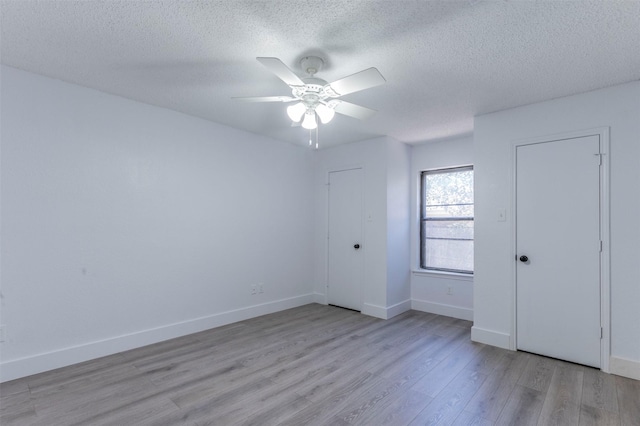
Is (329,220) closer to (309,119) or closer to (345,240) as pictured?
(345,240)

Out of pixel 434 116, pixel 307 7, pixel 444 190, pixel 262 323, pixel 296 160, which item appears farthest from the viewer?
pixel 296 160

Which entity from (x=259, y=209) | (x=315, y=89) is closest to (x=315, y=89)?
(x=315, y=89)

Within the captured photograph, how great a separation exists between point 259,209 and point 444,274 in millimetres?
2865

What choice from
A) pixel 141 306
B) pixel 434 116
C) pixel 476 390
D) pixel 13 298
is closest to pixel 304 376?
pixel 476 390

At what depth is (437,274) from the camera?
4.65m

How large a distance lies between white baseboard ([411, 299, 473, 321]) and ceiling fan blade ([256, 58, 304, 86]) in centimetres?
379

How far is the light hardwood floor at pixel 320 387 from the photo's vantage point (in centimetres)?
214

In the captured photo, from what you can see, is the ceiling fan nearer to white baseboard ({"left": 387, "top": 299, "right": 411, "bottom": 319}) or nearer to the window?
the window

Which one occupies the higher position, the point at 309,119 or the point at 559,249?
the point at 309,119

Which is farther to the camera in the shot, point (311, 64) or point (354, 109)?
point (354, 109)

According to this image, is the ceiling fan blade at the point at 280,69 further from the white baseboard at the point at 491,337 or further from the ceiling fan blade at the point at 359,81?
the white baseboard at the point at 491,337

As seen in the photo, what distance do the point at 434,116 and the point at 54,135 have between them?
3.86m

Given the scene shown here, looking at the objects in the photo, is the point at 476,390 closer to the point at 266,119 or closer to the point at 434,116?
the point at 434,116

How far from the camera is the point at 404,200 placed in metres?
4.85
